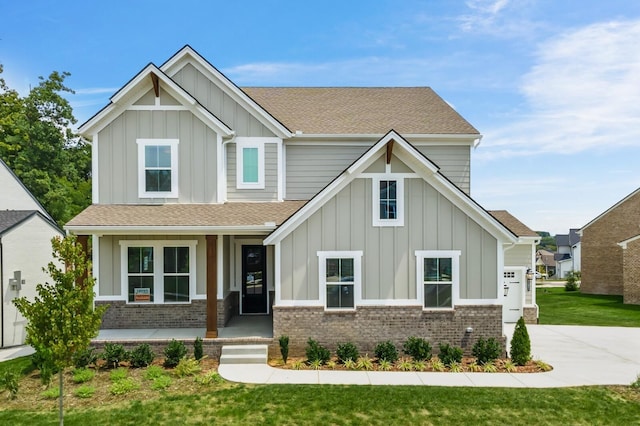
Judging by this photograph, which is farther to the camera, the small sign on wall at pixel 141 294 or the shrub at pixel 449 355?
the small sign on wall at pixel 141 294

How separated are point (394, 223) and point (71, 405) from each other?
872cm

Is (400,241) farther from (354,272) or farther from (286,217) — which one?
(286,217)

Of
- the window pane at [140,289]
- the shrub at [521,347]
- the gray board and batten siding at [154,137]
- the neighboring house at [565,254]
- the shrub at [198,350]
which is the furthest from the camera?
the neighboring house at [565,254]

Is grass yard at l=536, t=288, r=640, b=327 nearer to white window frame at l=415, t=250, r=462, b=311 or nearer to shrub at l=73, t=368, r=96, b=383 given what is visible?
white window frame at l=415, t=250, r=462, b=311

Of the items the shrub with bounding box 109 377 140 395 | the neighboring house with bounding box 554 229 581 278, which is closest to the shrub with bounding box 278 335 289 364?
the shrub with bounding box 109 377 140 395

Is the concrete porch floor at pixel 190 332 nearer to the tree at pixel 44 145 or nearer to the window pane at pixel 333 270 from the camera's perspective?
the window pane at pixel 333 270

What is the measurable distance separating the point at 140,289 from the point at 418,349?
8.56 metres

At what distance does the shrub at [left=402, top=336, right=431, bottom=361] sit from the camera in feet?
37.5

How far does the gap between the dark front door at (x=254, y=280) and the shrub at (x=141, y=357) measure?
14.7 feet

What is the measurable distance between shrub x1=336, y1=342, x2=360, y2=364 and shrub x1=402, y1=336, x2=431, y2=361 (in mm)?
1435

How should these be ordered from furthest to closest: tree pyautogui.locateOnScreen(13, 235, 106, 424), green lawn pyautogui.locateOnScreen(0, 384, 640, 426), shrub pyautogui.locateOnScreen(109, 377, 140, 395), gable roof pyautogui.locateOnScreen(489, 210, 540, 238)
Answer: gable roof pyautogui.locateOnScreen(489, 210, 540, 238)
shrub pyautogui.locateOnScreen(109, 377, 140, 395)
green lawn pyautogui.locateOnScreen(0, 384, 640, 426)
tree pyautogui.locateOnScreen(13, 235, 106, 424)

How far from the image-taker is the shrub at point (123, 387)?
30.1ft

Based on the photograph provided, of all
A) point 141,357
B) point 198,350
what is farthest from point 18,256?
point 198,350

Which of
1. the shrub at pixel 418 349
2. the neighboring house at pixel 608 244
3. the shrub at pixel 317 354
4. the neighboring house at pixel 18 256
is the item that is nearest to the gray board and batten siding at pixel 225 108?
the shrub at pixel 317 354
